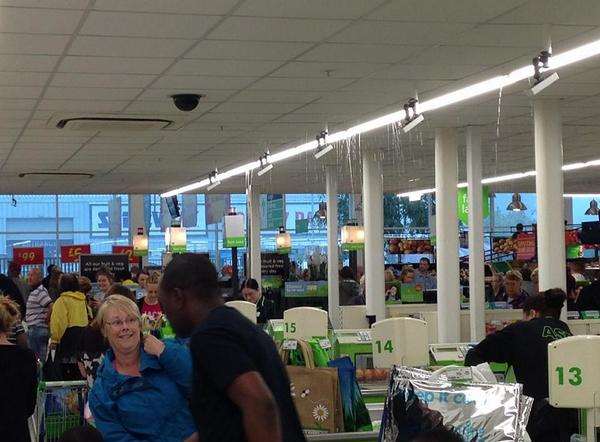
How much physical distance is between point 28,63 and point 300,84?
256 cm

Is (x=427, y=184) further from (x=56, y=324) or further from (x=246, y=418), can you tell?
(x=246, y=418)

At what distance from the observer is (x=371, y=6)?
6.76 meters

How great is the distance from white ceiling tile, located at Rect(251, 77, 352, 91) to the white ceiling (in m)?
0.02

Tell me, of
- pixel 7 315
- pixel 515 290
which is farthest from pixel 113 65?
pixel 515 290

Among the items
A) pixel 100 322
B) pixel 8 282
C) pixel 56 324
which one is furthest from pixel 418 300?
pixel 100 322

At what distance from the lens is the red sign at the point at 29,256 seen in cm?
2303

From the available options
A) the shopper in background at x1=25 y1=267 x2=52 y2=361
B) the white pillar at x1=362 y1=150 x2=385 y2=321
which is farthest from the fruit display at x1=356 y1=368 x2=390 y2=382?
the white pillar at x1=362 y1=150 x2=385 y2=321

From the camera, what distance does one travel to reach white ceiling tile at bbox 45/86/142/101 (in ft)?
31.9

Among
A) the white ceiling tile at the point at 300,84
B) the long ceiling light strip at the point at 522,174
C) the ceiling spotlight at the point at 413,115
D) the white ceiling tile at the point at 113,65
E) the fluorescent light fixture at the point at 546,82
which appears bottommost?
the fluorescent light fixture at the point at 546,82

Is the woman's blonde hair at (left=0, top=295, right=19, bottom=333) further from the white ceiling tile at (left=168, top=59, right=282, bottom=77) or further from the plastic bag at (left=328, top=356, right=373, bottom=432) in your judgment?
the white ceiling tile at (left=168, top=59, right=282, bottom=77)

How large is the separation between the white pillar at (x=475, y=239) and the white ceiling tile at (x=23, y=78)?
Result: 6.12 meters

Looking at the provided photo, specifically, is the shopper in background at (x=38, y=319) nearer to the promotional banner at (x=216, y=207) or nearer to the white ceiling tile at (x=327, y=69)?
the white ceiling tile at (x=327, y=69)

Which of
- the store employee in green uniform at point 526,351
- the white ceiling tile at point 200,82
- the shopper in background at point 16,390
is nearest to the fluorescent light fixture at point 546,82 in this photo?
the store employee in green uniform at point 526,351

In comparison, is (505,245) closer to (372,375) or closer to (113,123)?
(113,123)
